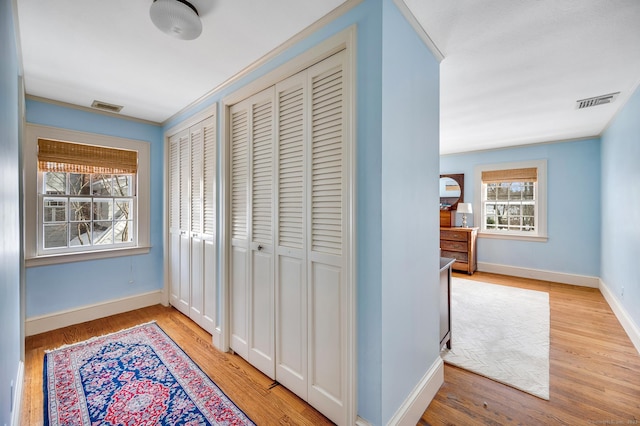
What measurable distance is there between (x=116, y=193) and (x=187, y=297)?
163 cm

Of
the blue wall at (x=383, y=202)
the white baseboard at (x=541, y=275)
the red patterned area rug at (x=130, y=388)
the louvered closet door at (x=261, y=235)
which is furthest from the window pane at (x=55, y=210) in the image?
the white baseboard at (x=541, y=275)

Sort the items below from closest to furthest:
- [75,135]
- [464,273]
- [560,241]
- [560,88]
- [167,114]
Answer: [560,88] < [75,135] < [167,114] < [560,241] < [464,273]

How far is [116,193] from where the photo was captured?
11.4ft

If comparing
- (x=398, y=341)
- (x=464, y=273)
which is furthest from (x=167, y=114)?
(x=464, y=273)

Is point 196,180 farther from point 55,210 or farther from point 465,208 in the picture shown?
point 465,208

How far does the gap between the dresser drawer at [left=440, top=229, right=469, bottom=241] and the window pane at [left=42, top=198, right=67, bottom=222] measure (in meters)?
5.80

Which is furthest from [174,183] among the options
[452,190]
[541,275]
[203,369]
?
[541,275]

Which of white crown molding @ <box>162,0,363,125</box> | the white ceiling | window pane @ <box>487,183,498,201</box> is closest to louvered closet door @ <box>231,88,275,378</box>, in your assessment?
white crown molding @ <box>162,0,363,125</box>

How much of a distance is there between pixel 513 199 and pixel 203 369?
583cm

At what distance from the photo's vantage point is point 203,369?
7.40 feet

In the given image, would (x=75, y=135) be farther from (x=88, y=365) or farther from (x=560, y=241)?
(x=560, y=241)

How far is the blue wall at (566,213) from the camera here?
4465 millimetres

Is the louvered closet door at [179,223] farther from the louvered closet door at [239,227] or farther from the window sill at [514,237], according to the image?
the window sill at [514,237]

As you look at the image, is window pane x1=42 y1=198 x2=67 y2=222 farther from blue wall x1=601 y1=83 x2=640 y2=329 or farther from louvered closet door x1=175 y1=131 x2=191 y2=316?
blue wall x1=601 y1=83 x2=640 y2=329
